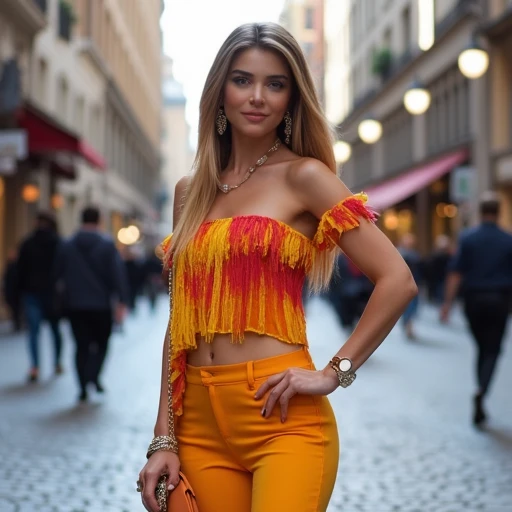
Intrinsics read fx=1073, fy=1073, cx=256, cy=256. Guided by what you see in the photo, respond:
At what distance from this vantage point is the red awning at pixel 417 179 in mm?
28891

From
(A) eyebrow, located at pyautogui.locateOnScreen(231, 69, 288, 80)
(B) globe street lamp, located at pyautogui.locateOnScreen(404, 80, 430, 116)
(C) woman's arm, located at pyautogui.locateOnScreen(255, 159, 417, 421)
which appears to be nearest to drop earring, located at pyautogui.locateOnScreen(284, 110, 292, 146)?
(A) eyebrow, located at pyautogui.locateOnScreen(231, 69, 288, 80)

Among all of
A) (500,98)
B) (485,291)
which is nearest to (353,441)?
(485,291)

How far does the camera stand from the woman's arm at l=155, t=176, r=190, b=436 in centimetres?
282

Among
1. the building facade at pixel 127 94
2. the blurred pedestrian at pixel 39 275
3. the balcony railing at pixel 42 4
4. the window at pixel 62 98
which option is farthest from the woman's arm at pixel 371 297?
the building facade at pixel 127 94

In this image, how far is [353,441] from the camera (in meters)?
7.96

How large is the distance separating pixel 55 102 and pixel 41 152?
5.62 m

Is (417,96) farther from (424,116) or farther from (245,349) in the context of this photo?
(424,116)

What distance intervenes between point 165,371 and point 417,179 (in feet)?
94.6

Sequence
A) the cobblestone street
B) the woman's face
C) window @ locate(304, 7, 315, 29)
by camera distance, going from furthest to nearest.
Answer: window @ locate(304, 7, 315, 29) → the cobblestone street → the woman's face

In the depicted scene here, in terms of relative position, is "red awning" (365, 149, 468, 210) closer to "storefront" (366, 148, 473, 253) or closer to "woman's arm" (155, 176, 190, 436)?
"storefront" (366, 148, 473, 253)

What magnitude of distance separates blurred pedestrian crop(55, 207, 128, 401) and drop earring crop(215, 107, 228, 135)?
7378 millimetres

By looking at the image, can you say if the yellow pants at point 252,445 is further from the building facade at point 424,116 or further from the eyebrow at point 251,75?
the building facade at point 424,116

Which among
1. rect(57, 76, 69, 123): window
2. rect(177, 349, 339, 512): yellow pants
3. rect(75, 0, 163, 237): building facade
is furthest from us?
rect(75, 0, 163, 237): building facade

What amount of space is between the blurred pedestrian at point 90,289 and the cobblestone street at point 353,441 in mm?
409
